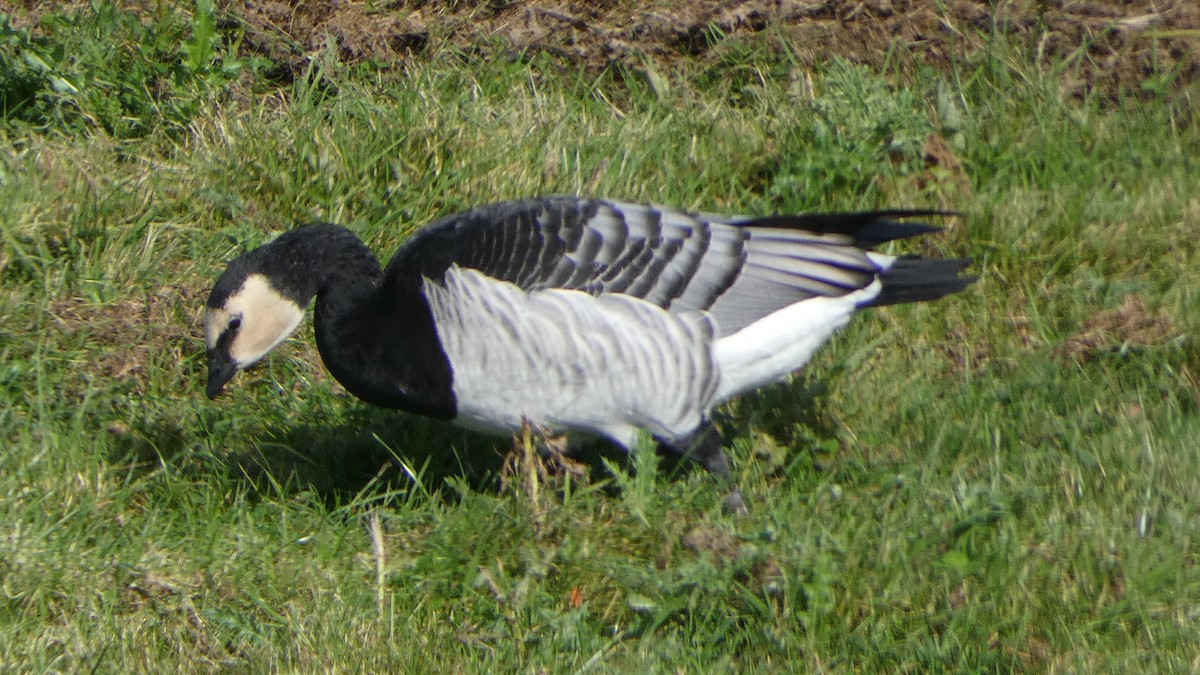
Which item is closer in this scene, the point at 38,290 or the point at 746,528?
the point at 746,528

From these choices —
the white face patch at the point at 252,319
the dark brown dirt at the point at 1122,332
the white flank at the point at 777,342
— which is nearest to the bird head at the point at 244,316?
the white face patch at the point at 252,319

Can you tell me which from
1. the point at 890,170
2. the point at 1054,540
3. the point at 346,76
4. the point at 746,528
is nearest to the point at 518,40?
the point at 346,76

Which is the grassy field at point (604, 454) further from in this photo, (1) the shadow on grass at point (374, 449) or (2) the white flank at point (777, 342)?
(2) the white flank at point (777, 342)

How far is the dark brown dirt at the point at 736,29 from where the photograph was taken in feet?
19.5

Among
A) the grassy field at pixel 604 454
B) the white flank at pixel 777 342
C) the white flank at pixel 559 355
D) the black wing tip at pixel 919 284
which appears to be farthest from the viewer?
the black wing tip at pixel 919 284

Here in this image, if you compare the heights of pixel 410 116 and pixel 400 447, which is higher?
pixel 410 116

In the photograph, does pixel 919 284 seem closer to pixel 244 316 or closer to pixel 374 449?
pixel 374 449

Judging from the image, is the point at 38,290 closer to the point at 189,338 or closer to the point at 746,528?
Answer: the point at 189,338

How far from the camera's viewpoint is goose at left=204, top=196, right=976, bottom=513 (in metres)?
4.13

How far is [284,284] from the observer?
4.29m

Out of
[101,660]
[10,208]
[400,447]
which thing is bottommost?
[400,447]

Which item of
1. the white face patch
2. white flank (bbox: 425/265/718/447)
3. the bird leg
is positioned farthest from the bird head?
the bird leg

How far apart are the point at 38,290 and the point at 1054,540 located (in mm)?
3532

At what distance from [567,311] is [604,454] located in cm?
86
